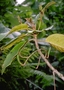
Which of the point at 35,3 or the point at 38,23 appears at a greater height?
the point at 35,3

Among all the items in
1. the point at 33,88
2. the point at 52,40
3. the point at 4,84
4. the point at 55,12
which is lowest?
the point at 33,88

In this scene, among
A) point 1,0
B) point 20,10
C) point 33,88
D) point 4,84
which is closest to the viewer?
point 4,84

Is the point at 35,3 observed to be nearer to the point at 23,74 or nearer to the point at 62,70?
the point at 62,70

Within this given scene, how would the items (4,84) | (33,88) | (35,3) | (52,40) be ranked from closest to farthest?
(52,40), (4,84), (33,88), (35,3)

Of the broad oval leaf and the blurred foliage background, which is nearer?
the broad oval leaf

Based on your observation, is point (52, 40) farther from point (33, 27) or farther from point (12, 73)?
point (12, 73)

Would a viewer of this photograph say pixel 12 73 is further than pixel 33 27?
Yes

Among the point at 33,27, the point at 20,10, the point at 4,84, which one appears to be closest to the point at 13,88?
the point at 4,84

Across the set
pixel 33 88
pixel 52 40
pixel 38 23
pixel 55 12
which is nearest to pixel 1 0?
pixel 33 88

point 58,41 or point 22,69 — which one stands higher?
point 58,41

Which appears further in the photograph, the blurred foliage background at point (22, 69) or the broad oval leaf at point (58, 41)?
the blurred foliage background at point (22, 69)

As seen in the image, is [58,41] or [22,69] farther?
[22,69]
